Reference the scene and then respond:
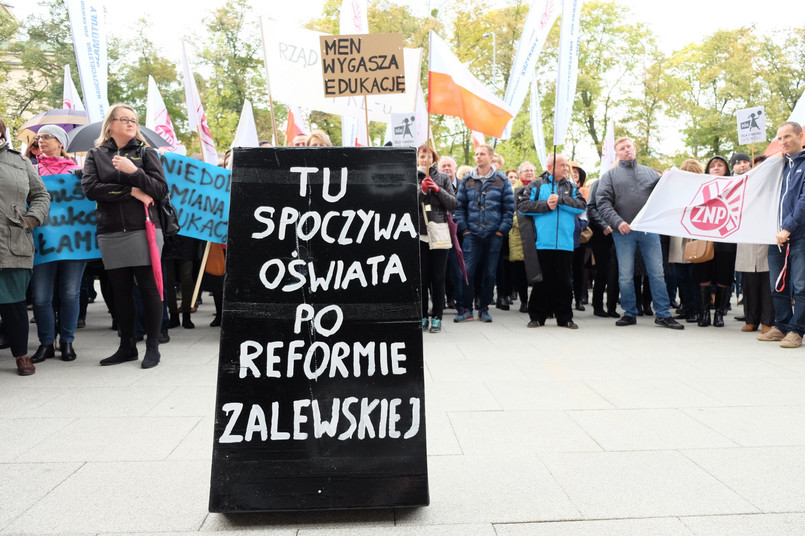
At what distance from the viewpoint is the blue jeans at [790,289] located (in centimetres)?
685

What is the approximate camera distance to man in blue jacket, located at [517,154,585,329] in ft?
26.9

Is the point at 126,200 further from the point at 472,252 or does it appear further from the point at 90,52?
the point at 472,252

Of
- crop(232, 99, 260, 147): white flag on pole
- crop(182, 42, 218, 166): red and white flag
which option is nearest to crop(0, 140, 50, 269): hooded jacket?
crop(182, 42, 218, 166): red and white flag

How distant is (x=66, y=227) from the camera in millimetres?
6387

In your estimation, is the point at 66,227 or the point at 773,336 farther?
the point at 773,336

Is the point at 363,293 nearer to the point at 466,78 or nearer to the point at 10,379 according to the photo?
the point at 10,379

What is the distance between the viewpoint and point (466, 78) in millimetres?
8008

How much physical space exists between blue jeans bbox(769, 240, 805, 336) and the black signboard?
17.8 feet

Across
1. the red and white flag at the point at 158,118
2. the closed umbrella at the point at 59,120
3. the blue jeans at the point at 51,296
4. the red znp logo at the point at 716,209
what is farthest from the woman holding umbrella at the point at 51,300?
the red znp logo at the point at 716,209

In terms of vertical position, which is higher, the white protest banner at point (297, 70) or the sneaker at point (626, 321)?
the white protest banner at point (297, 70)

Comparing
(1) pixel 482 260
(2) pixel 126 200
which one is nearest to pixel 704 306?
(1) pixel 482 260

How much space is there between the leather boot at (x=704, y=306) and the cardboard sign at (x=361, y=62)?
Answer: 5.52m

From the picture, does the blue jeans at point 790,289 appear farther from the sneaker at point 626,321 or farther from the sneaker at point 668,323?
the sneaker at point 626,321

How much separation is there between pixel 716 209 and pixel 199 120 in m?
6.44
